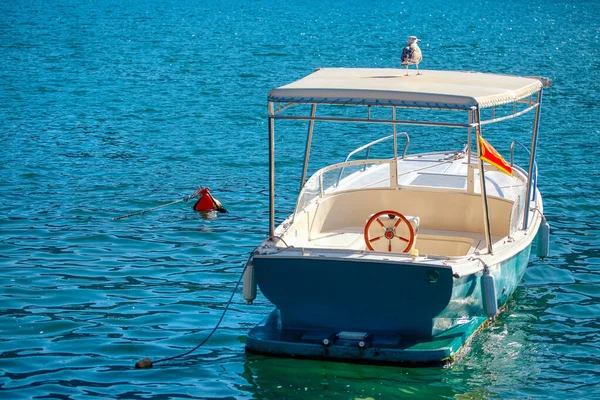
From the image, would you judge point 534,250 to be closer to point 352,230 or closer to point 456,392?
point 352,230

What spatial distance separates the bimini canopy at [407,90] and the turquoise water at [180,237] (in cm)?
256

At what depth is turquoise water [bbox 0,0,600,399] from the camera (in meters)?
10.0

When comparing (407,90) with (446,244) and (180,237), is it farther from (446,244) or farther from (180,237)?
(180,237)

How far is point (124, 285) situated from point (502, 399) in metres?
5.30

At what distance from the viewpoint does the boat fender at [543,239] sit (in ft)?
42.8

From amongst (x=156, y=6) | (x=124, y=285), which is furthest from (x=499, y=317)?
(x=156, y=6)

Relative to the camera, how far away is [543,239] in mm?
13109

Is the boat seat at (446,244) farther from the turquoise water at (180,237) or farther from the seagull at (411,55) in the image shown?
the seagull at (411,55)

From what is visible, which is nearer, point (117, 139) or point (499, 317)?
point (499, 317)

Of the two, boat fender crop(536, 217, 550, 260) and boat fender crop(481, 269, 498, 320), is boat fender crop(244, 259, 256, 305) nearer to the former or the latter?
boat fender crop(481, 269, 498, 320)

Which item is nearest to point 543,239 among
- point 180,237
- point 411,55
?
point 411,55

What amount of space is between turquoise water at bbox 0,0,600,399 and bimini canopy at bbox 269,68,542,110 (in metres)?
2.56

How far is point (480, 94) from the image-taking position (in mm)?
10242

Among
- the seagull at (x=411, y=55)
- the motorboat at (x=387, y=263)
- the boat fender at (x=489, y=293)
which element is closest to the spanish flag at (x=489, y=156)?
the motorboat at (x=387, y=263)
